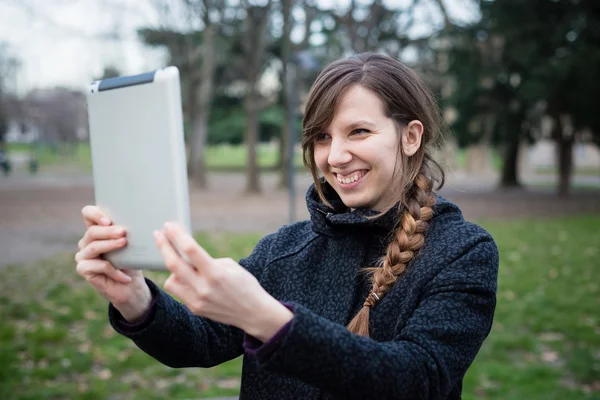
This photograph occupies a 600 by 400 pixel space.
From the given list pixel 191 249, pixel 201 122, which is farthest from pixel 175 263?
pixel 201 122

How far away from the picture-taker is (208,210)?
1680 centimetres

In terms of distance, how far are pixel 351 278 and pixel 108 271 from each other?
0.65 meters

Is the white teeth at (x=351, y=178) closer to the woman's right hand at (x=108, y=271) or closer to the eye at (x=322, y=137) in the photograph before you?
the eye at (x=322, y=137)

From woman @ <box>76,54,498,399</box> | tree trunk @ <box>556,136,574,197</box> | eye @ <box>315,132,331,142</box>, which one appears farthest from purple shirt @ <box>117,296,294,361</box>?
tree trunk @ <box>556,136,574,197</box>

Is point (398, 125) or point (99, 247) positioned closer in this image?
point (99, 247)

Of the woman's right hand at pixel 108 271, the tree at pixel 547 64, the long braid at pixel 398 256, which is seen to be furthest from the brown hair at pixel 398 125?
the tree at pixel 547 64

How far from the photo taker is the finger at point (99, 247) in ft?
4.44

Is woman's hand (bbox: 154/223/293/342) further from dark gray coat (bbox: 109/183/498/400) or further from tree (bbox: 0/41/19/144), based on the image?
tree (bbox: 0/41/19/144)

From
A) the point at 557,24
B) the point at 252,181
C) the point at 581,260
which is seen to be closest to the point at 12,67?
the point at 252,181

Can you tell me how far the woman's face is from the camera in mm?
1665

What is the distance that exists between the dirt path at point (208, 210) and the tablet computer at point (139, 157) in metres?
8.41

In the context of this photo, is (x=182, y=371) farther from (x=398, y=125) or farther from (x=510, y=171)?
(x=510, y=171)

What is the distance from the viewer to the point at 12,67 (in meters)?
41.2

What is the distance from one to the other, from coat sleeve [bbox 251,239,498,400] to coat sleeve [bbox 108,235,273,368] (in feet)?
1.62
